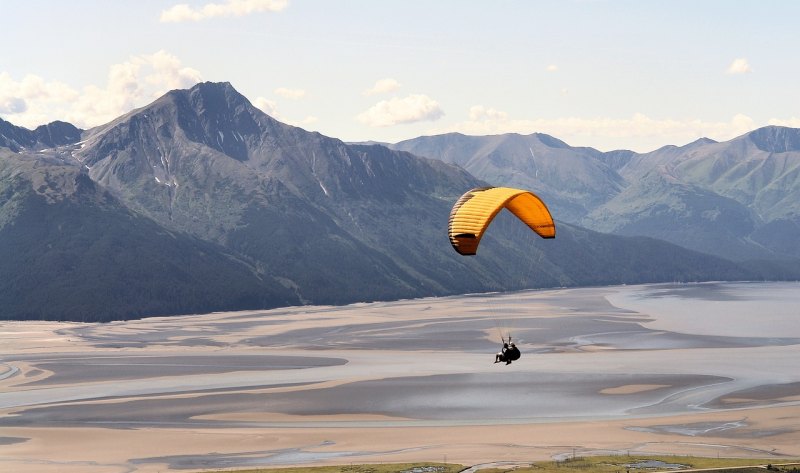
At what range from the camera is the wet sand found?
8069 centimetres

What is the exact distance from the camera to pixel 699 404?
100 m

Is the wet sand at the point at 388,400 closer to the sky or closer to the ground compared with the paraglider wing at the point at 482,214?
closer to the ground

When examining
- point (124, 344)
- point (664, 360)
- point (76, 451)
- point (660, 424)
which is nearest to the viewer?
point (76, 451)

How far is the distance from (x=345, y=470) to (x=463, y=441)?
14822 millimetres

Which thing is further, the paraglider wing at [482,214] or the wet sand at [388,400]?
the wet sand at [388,400]

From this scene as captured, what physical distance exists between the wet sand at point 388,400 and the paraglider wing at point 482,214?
20.4 m

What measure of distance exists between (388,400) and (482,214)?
162 ft

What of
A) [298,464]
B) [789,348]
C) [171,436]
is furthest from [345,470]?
[789,348]

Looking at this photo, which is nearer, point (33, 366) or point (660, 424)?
point (660, 424)

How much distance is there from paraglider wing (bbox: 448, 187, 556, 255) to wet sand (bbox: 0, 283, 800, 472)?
20386mm

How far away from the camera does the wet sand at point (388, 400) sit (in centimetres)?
8069

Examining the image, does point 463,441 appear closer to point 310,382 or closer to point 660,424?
point 660,424

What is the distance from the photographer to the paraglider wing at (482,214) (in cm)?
5725

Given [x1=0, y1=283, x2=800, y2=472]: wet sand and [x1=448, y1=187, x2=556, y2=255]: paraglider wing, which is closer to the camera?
[x1=448, y1=187, x2=556, y2=255]: paraglider wing
